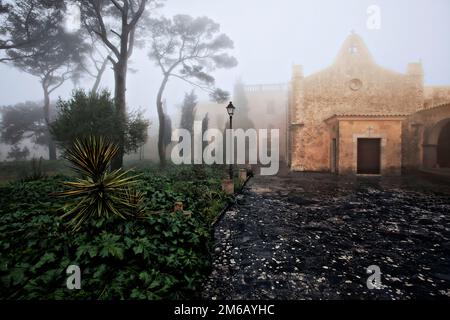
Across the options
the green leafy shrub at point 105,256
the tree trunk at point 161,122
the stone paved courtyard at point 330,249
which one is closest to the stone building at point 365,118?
the stone paved courtyard at point 330,249

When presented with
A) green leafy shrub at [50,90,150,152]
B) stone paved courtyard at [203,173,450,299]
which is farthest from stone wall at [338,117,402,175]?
green leafy shrub at [50,90,150,152]

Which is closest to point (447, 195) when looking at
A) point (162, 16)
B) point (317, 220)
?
point (317, 220)

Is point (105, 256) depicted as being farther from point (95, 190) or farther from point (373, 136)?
point (373, 136)

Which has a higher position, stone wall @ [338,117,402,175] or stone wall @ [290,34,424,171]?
stone wall @ [290,34,424,171]

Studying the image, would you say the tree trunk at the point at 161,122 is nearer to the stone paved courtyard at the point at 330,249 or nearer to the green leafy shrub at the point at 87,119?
the green leafy shrub at the point at 87,119

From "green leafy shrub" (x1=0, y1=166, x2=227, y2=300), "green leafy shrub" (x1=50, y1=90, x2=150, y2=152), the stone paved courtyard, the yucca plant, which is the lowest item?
the stone paved courtyard

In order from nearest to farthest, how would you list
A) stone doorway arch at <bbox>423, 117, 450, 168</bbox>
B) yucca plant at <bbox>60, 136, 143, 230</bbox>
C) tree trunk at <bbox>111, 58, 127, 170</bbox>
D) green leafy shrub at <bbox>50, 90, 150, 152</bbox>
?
yucca plant at <bbox>60, 136, 143, 230</bbox> → green leafy shrub at <bbox>50, 90, 150, 152</bbox> → tree trunk at <bbox>111, 58, 127, 170</bbox> → stone doorway arch at <bbox>423, 117, 450, 168</bbox>

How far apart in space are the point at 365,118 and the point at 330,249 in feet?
42.2

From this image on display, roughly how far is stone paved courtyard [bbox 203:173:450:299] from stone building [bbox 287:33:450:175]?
7287 millimetres

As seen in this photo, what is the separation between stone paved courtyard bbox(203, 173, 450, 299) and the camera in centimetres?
314

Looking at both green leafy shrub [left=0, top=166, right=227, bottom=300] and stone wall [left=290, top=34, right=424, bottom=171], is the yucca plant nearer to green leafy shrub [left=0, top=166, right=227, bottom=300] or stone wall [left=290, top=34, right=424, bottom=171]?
green leafy shrub [left=0, top=166, right=227, bottom=300]

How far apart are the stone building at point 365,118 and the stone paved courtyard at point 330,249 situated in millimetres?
7287

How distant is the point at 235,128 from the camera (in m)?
32.5
